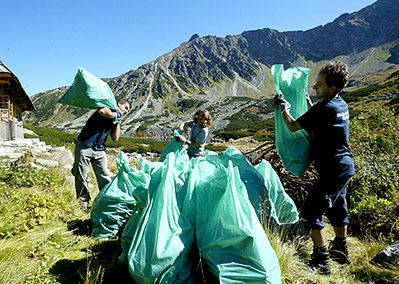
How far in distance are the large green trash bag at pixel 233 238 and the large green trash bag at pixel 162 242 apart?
5.4 inches

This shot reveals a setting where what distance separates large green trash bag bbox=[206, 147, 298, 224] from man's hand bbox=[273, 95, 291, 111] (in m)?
0.63

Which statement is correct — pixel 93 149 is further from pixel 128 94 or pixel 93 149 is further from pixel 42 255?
pixel 128 94

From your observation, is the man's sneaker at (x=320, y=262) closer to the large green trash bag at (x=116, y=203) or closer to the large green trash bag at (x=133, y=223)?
the large green trash bag at (x=133, y=223)

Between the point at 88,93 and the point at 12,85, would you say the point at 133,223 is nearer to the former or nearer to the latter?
the point at 88,93

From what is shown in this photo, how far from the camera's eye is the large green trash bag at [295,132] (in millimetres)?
3227

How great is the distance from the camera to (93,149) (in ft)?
14.7

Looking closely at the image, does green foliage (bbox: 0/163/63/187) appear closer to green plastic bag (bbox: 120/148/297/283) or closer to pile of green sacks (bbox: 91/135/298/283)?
pile of green sacks (bbox: 91/135/298/283)

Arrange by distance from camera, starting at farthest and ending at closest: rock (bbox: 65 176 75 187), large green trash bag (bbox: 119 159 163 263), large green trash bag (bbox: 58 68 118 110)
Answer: rock (bbox: 65 176 75 187) < large green trash bag (bbox: 58 68 118 110) < large green trash bag (bbox: 119 159 163 263)

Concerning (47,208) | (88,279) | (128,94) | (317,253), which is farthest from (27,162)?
(128,94)

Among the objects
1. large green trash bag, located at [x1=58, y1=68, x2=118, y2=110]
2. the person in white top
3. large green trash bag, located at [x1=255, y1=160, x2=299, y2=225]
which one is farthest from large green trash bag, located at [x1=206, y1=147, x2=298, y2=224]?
the person in white top

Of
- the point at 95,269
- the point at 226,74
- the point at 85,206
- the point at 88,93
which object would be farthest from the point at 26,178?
the point at 226,74

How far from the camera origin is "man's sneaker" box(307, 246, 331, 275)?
2.95 metres

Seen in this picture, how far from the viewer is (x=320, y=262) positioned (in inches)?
117

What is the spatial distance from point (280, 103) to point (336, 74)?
1.65 feet
